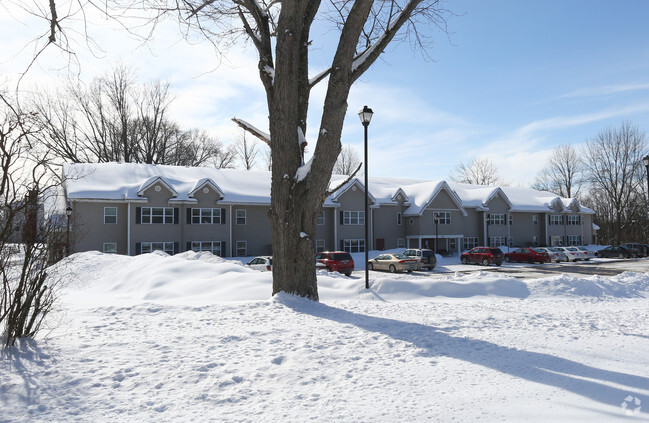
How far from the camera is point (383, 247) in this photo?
42062 millimetres

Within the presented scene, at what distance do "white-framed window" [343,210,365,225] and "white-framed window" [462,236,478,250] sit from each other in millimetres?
12427

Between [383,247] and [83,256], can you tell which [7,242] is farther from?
[383,247]

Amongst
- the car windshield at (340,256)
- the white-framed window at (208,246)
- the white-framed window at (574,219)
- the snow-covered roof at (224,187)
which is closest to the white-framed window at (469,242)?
the snow-covered roof at (224,187)

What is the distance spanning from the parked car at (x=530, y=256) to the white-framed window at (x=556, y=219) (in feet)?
60.4

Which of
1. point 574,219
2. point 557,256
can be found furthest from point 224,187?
point 574,219

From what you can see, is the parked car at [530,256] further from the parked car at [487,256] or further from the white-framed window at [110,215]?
the white-framed window at [110,215]

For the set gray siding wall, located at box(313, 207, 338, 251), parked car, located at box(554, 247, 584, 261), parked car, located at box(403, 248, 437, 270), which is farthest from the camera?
gray siding wall, located at box(313, 207, 338, 251)

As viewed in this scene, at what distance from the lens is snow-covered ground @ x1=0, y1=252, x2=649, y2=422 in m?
4.19

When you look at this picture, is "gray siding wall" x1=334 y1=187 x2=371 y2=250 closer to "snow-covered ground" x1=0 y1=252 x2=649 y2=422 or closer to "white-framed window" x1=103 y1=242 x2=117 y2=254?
"white-framed window" x1=103 y1=242 x2=117 y2=254

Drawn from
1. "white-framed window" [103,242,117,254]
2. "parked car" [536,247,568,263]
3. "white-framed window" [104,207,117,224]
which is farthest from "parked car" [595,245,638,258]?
"white-framed window" [104,207,117,224]

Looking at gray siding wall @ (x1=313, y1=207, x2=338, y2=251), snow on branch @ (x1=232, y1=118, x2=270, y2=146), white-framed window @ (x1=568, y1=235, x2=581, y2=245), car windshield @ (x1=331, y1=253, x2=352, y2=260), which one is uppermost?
snow on branch @ (x1=232, y1=118, x2=270, y2=146)

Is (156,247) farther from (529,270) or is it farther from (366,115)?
(529,270)

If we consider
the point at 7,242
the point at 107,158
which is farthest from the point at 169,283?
the point at 107,158

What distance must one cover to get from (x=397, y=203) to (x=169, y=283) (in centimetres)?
3111
